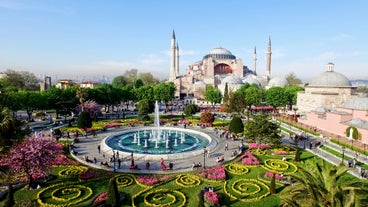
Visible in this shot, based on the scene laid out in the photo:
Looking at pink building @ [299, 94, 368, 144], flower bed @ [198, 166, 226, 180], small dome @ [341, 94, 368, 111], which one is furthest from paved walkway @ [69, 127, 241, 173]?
small dome @ [341, 94, 368, 111]

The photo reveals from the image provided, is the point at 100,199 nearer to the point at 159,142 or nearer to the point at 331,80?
the point at 159,142

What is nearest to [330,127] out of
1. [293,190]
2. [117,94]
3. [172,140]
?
[172,140]

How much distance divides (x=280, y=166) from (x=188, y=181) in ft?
25.0

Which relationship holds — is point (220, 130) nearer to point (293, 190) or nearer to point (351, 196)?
point (293, 190)

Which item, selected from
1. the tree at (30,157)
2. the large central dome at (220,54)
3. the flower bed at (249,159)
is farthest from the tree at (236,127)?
the large central dome at (220,54)

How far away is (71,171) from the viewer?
1619 centimetres

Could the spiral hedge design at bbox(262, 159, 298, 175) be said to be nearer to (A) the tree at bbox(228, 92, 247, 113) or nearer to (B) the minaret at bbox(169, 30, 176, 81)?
(A) the tree at bbox(228, 92, 247, 113)

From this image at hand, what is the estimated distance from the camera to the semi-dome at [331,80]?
1597 inches

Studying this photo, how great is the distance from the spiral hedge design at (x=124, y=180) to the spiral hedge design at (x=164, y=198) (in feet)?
5.92

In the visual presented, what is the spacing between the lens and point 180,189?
14.1 metres

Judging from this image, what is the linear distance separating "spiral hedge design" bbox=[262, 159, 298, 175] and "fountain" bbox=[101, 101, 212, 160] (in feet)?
A: 18.3

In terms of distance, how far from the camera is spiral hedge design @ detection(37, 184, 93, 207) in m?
12.3

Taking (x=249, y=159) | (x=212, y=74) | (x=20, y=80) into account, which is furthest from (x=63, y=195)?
(x=212, y=74)

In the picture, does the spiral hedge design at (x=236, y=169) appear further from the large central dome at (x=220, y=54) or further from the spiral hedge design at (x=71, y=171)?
the large central dome at (x=220, y=54)
